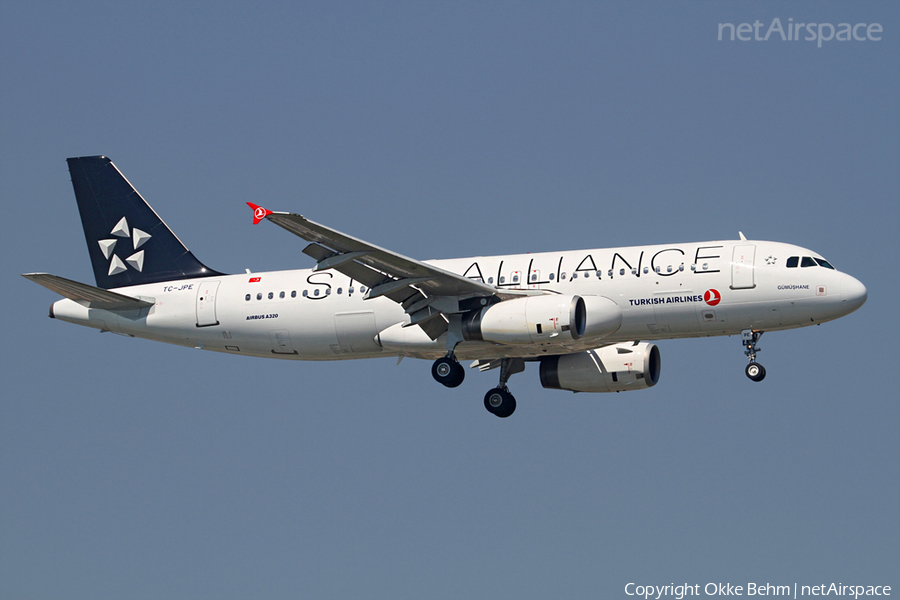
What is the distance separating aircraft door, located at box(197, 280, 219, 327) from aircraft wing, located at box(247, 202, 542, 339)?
659 cm

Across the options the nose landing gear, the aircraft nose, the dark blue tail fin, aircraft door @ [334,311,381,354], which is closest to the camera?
the aircraft nose

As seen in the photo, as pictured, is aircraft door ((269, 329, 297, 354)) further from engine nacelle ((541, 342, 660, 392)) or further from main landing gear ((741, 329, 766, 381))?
main landing gear ((741, 329, 766, 381))

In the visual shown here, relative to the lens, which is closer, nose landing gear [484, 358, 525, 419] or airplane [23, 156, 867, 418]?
airplane [23, 156, 867, 418]

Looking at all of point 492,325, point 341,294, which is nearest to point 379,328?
point 341,294

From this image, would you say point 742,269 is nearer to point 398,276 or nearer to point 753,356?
point 753,356

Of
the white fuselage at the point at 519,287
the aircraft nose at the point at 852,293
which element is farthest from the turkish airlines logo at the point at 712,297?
the aircraft nose at the point at 852,293

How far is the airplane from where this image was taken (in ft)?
115

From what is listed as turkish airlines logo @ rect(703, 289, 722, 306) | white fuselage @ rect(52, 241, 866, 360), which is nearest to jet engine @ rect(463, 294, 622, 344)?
white fuselage @ rect(52, 241, 866, 360)

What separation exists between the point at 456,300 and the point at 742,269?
860 cm

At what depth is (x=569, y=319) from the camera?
34.5 meters

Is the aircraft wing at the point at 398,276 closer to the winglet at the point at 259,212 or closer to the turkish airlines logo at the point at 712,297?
the winglet at the point at 259,212

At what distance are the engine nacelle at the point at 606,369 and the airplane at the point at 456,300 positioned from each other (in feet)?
Answer: 0.16

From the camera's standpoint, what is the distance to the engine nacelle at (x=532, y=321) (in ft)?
114

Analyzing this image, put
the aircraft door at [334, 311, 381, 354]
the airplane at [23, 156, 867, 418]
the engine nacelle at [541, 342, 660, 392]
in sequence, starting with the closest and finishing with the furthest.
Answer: the airplane at [23, 156, 867, 418]
the aircraft door at [334, 311, 381, 354]
the engine nacelle at [541, 342, 660, 392]
